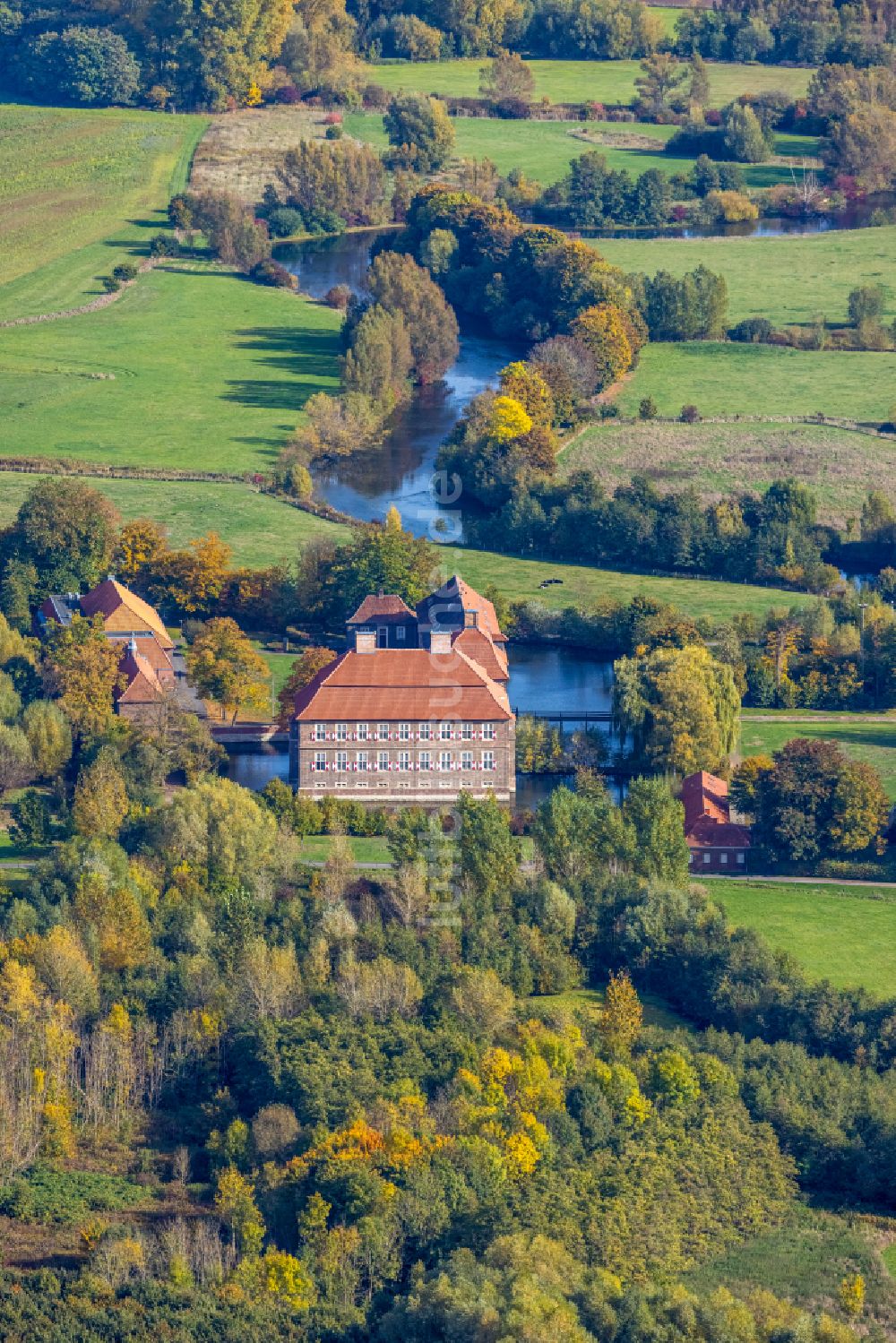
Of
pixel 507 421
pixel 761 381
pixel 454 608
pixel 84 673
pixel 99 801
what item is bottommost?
pixel 99 801

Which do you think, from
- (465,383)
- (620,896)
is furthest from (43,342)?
(620,896)

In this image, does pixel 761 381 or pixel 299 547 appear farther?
pixel 761 381

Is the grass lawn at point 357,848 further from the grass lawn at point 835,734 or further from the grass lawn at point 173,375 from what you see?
the grass lawn at point 173,375

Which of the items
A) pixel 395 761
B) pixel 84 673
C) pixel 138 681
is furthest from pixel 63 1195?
pixel 84 673

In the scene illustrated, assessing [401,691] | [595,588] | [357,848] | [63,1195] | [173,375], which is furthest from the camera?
[173,375]

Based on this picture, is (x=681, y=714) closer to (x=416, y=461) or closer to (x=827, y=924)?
(x=827, y=924)

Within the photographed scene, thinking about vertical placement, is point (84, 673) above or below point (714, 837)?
above

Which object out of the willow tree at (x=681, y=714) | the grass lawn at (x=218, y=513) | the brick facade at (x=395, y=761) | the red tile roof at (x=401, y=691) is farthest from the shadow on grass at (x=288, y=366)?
the brick facade at (x=395, y=761)
